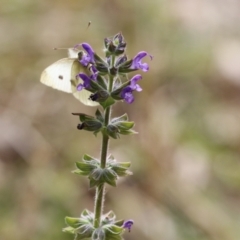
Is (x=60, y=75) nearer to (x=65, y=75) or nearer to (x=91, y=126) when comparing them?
(x=65, y=75)

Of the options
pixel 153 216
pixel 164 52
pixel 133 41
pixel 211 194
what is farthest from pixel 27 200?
pixel 164 52

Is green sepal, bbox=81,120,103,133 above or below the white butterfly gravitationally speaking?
below

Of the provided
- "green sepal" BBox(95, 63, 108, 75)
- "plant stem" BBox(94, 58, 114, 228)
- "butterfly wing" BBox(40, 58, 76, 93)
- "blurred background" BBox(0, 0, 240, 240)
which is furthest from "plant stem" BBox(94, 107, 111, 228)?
"blurred background" BBox(0, 0, 240, 240)

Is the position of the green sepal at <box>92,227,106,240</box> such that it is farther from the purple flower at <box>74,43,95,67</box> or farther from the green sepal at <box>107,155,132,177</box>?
the purple flower at <box>74,43,95,67</box>

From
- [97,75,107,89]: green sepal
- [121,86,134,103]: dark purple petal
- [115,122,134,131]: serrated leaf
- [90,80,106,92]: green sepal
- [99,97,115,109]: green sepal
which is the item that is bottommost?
[115,122,134,131]: serrated leaf

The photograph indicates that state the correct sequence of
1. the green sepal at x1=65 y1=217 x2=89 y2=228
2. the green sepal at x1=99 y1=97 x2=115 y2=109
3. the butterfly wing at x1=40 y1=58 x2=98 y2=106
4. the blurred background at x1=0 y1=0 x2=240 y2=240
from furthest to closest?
the blurred background at x1=0 y1=0 x2=240 y2=240 < the butterfly wing at x1=40 y1=58 x2=98 y2=106 < the green sepal at x1=65 y1=217 x2=89 y2=228 < the green sepal at x1=99 y1=97 x2=115 y2=109

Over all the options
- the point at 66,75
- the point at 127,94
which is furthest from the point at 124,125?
the point at 66,75
